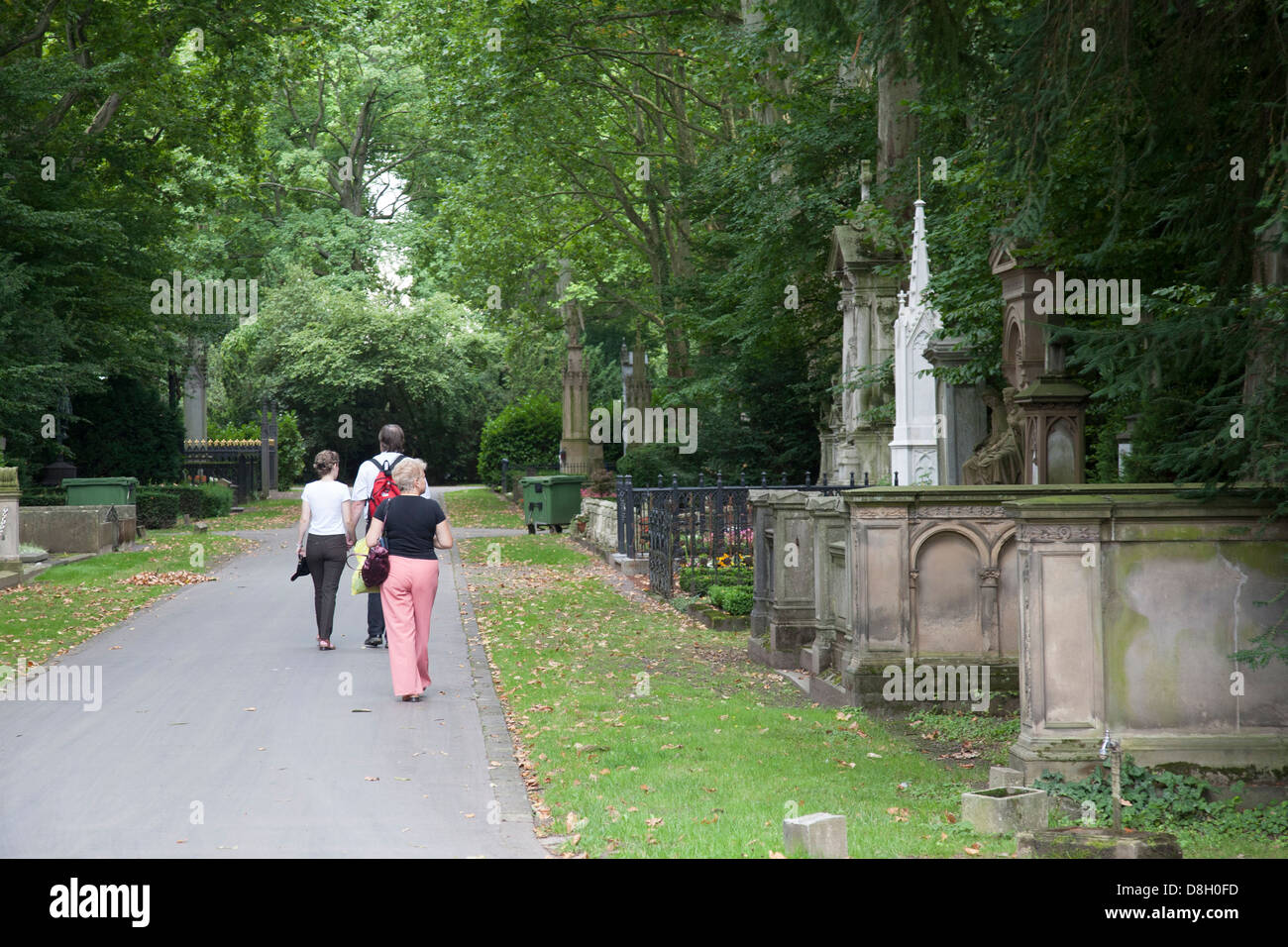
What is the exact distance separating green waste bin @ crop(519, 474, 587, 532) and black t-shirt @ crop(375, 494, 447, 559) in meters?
20.4

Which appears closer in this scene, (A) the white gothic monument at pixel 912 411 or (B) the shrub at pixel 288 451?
(A) the white gothic monument at pixel 912 411

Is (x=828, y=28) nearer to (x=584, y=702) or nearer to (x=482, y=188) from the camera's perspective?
(x=584, y=702)

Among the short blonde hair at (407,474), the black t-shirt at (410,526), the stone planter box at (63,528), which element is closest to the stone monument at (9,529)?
the stone planter box at (63,528)

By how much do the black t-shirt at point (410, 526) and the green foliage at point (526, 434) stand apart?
126ft

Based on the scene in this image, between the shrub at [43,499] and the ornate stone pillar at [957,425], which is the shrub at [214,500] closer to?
the shrub at [43,499]

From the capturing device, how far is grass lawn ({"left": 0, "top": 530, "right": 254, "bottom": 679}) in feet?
43.7

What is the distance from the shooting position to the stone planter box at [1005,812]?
611 centimetres

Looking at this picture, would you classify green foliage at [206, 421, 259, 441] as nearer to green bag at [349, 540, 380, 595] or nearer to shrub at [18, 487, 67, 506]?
shrub at [18, 487, 67, 506]

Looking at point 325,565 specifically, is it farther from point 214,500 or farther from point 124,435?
point 214,500

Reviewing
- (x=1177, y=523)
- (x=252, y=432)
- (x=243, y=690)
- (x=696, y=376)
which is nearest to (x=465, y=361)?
(x=252, y=432)

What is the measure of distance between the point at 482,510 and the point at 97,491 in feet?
51.2

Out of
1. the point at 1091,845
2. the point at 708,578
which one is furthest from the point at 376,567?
the point at 708,578

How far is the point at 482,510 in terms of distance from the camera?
40469mm

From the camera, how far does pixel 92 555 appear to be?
2244cm
